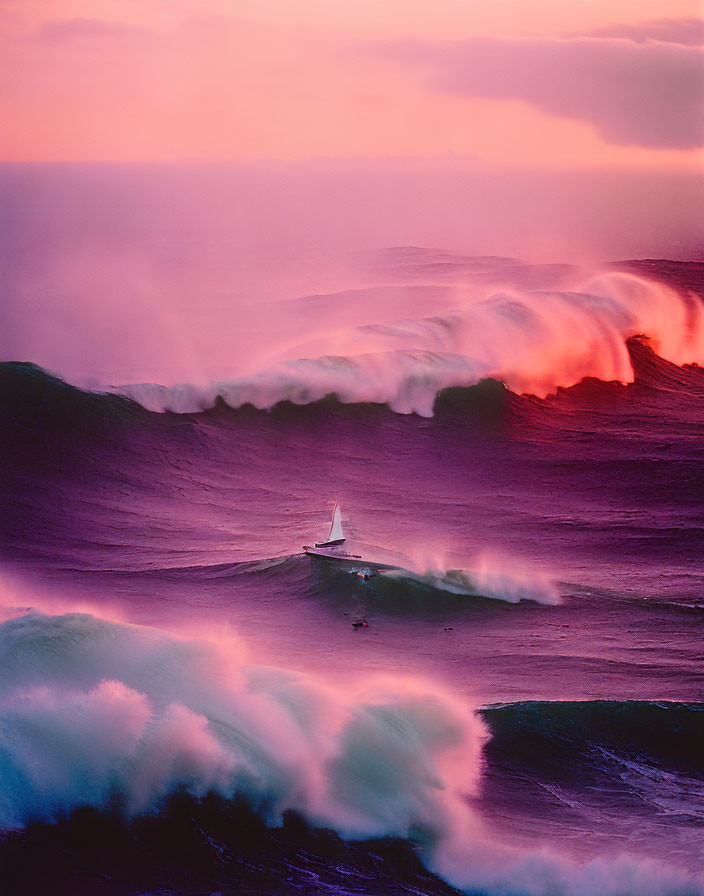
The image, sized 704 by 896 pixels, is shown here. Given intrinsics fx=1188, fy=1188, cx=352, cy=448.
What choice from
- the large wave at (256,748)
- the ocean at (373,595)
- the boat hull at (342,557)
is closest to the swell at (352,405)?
the ocean at (373,595)

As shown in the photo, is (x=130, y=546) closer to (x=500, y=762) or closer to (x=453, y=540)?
(x=453, y=540)

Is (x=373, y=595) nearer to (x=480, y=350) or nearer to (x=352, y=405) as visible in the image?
(x=352, y=405)

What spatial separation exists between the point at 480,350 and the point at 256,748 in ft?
18.5

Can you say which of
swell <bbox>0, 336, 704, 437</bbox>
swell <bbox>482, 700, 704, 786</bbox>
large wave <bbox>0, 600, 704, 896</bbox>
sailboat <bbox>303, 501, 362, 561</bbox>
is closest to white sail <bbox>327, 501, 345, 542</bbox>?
sailboat <bbox>303, 501, 362, 561</bbox>

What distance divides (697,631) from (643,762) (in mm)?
1308

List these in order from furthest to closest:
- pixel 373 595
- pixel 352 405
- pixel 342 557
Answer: pixel 352 405 → pixel 342 557 → pixel 373 595

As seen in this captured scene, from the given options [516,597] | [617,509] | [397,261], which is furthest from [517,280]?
[516,597]

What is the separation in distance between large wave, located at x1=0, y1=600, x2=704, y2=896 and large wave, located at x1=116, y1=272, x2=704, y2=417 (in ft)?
Result: 12.7

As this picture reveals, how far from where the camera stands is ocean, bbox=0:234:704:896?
440cm

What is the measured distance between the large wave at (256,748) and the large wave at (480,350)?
3.86 m

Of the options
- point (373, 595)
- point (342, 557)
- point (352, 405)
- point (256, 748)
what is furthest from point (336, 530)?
point (352, 405)

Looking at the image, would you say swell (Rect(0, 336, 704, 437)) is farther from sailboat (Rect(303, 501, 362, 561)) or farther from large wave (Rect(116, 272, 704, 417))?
sailboat (Rect(303, 501, 362, 561))

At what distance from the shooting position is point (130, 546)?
7059 mm

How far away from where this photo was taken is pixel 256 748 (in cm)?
476
